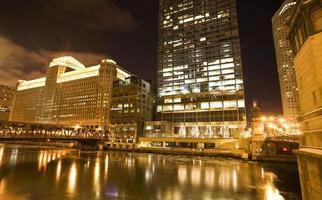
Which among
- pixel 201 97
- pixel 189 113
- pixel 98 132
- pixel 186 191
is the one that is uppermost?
pixel 201 97

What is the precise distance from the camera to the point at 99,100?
154 metres

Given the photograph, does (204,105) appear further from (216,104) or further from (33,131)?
(33,131)

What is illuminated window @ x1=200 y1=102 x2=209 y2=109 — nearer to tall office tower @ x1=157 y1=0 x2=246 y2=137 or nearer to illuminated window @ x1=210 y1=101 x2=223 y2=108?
tall office tower @ x1=157 y1=0 x2=246 y2=137

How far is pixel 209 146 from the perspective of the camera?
9294 cm

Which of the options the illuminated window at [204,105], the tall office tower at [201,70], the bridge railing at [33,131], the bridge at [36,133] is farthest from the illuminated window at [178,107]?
the bridge railing at [33,131]

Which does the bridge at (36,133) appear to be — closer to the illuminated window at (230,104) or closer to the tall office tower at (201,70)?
the tall office tower at (201,70)

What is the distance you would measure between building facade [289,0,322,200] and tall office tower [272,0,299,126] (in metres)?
158

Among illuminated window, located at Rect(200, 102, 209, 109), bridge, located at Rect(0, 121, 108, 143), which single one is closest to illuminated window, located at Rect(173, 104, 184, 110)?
illuminated window, located at Rect(200, 102, 209, 109)

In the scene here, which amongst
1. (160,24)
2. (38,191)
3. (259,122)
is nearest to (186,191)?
(38,191)

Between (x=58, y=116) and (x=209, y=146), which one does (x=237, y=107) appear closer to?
(x=209, y=146)

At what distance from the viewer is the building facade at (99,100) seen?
431 feet

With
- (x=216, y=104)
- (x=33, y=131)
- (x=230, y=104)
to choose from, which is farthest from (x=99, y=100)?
(x=230, y=104)

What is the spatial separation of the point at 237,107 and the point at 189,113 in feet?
96.1

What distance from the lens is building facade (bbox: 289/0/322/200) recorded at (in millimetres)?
12375
